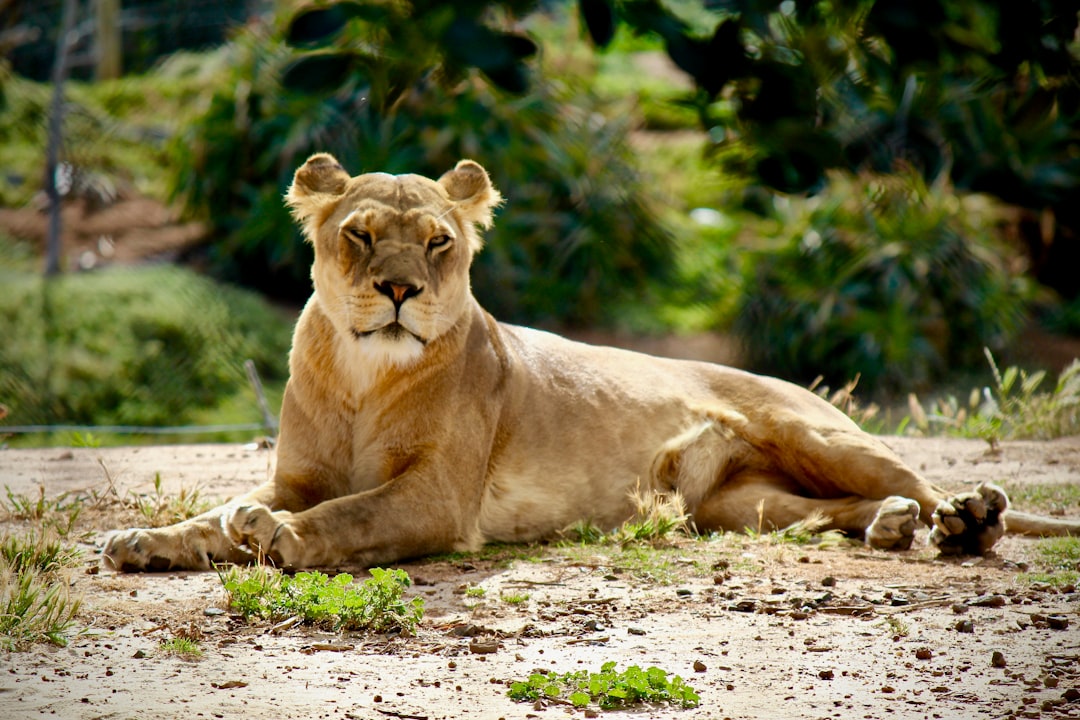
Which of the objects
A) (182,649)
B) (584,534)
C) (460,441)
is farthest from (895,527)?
(182,649)

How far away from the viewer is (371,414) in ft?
14.5

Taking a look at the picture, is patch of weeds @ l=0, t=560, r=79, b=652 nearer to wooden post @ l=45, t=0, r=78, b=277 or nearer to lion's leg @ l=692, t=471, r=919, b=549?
lion's leg @ l=692, t=471, r=919, b=549

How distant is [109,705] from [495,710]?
31.8 inches

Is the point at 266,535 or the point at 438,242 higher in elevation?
the point at 438,242

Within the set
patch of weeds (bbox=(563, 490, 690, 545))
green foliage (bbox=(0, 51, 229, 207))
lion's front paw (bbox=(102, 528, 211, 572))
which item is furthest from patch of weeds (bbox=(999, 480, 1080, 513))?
green foliage (bbox=(0, 51, 229, 207))

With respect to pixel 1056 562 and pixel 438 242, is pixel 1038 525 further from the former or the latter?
pixel 438 242

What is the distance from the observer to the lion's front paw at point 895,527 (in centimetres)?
447

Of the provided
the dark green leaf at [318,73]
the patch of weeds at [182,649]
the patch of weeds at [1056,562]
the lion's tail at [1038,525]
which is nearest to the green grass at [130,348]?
the lion's tail at [1038,525]

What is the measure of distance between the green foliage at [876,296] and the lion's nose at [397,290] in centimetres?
668

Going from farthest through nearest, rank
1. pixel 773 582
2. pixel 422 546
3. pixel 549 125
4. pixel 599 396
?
pixel 549 125 → pixel 599 396 → pixel 422 546 → pixel 773 582

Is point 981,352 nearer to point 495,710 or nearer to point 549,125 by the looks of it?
point 549,125

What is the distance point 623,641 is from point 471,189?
7.03 ft

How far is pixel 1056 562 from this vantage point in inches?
163

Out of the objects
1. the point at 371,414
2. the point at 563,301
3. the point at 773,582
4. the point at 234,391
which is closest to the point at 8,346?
the point at 234,391
